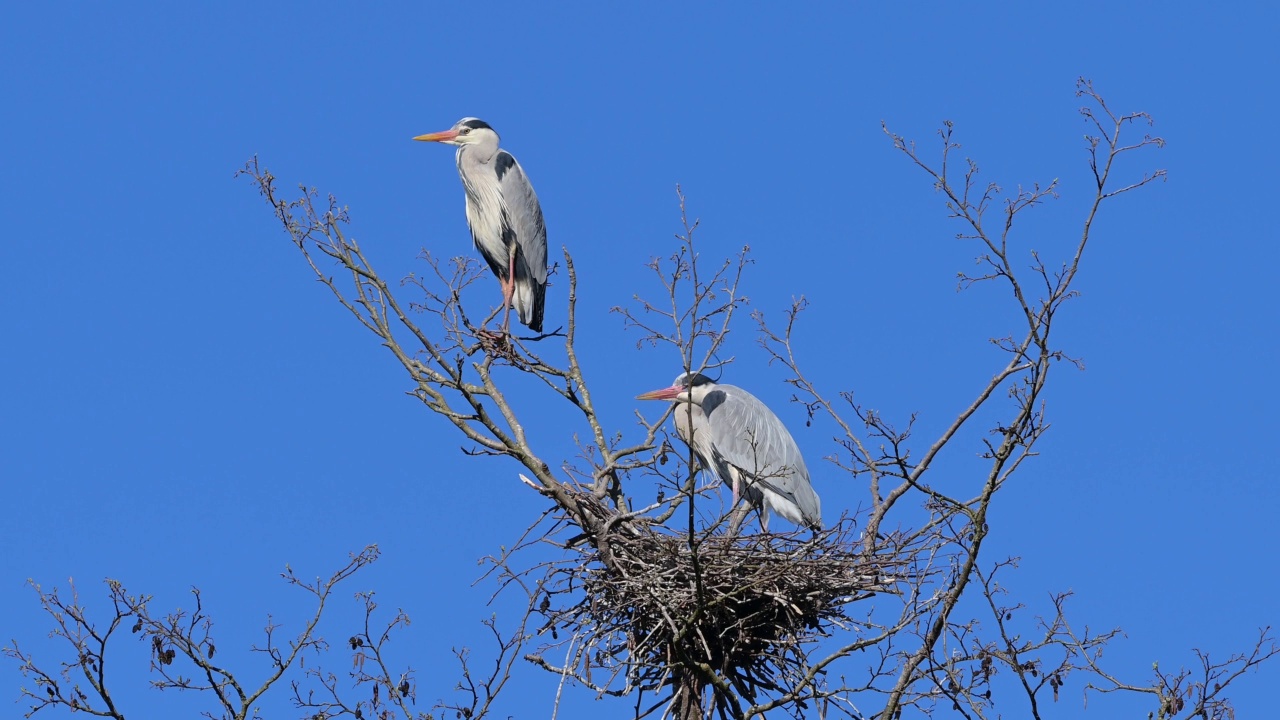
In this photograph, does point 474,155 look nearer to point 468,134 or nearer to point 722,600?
point 468,134

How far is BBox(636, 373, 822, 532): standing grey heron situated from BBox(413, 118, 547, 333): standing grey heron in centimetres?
135

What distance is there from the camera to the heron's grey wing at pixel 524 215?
9.60 m

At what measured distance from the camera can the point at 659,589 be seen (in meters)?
5.88

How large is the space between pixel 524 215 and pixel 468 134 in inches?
35.1

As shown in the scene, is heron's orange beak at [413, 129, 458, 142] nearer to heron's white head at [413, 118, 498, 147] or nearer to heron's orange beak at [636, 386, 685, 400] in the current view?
heron's white head at [413, 118, 498, 147]

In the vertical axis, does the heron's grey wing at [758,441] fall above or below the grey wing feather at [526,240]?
below

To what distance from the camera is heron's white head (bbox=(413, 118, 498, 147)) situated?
10086 mm

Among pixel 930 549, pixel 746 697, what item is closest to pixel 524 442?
pixel 746 697

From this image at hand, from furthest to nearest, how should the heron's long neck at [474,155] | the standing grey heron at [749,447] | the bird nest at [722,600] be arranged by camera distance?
the heron's long neck at [474,155] < the standing grey heron at [749,447] < the bird nest at [722,600]

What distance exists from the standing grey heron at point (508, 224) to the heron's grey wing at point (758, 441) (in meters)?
1.68

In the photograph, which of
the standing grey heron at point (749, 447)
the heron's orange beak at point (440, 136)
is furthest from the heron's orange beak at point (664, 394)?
the heron's orange beak at point (440, 136)

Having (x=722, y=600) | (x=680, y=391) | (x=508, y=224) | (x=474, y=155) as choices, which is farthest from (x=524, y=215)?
(x=722, y=600)

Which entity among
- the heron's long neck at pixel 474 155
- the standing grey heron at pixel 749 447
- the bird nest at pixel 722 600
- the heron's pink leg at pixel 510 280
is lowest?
the bird nest at pixel 722 600

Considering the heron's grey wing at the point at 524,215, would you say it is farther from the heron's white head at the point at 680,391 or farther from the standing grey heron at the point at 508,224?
the heron's white head at the point at 680,391
